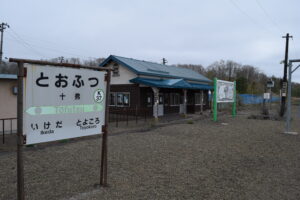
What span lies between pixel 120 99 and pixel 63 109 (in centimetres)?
1451

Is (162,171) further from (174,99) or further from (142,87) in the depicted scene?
(174,99)

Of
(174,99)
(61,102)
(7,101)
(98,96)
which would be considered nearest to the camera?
(61,102)

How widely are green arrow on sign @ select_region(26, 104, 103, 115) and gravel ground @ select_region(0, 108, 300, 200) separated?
138 cm

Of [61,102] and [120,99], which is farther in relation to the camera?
[120,99]

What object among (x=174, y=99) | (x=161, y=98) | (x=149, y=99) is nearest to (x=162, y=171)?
(x=149, y=99)

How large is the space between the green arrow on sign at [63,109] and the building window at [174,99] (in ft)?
50.8

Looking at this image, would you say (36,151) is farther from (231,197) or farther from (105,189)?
(231,197)

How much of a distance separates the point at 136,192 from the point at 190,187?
1.00 m

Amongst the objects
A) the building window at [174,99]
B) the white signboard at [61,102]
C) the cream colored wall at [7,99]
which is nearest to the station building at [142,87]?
the building window at [174,99]

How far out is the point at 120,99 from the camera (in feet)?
59.0

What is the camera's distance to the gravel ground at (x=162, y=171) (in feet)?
12.2

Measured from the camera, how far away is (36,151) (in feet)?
20.9

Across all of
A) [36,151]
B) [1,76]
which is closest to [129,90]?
[1,76]

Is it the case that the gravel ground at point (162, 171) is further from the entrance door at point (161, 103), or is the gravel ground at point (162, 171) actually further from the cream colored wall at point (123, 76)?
the entrance door at point (161, 103)
